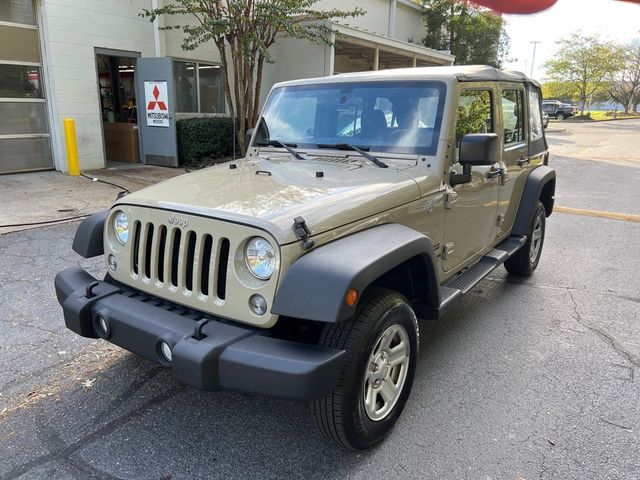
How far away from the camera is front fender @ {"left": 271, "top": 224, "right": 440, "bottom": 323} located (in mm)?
2133

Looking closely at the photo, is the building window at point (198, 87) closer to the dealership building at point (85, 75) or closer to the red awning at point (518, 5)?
the dealership building at point (85, 75)

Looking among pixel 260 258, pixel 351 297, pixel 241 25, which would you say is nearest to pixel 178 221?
pixel 260 258

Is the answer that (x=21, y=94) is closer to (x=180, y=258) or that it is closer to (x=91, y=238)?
(x=91, y=238)

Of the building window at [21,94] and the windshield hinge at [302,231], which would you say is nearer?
the windshield hinge at [302,231]

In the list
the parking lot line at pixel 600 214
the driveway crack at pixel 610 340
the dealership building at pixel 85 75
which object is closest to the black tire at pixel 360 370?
the driveway crack at pixel 610 340

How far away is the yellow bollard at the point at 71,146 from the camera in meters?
10.3

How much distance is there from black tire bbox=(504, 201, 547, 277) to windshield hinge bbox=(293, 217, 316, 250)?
3.28 m

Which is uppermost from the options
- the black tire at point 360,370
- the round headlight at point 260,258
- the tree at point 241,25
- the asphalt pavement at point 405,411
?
the tree at point 241,25

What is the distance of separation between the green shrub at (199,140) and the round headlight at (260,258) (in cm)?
975

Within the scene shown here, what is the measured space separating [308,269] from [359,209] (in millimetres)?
599

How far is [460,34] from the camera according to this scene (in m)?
21.9

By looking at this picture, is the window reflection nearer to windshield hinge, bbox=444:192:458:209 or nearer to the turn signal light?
windshield hinge, bbox=444:192:458:209

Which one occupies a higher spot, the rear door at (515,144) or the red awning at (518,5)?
the red awning at (518,5)

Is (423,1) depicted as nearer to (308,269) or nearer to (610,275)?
(610,275)
